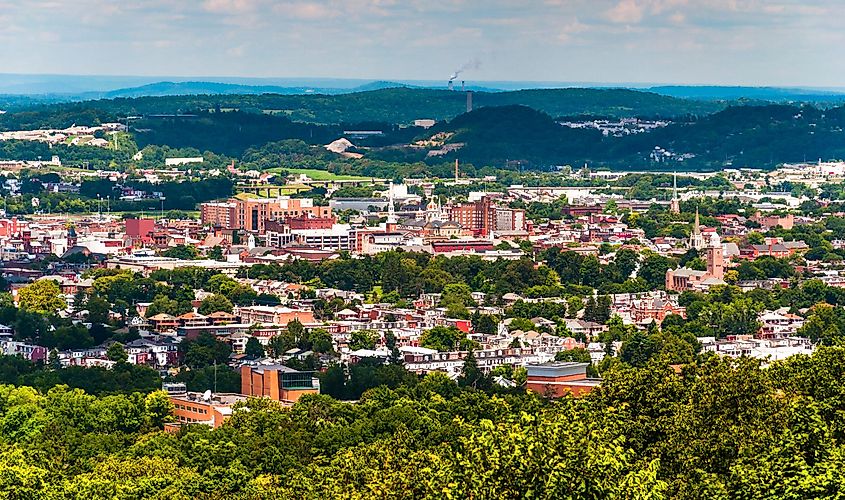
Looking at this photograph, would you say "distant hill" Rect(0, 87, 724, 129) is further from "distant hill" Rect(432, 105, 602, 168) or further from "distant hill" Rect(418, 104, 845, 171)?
"distant hill" Rect(418, 104, 845, 171)

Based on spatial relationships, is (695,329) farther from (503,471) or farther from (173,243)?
(503,471)

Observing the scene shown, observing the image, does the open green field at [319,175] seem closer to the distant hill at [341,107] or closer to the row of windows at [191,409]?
the distant hill at [341,107]

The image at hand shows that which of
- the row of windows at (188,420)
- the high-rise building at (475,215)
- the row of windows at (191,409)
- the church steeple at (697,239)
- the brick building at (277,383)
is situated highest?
the row of windows at (191,409)

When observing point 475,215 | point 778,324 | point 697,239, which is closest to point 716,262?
point 697,239

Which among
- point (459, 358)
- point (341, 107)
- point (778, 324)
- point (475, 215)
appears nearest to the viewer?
point (459, 358)

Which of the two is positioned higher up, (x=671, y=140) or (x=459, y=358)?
(x=459, y=358)

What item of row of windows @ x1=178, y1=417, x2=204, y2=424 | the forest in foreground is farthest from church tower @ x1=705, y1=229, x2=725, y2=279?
row of windows @ x1=178, y1=417, x2=204, y2=424

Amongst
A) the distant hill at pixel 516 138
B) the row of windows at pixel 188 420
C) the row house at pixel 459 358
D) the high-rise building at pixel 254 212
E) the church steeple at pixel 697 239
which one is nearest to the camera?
the row of windows at pixel 188 420

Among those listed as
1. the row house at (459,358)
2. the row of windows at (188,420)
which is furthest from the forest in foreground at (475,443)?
the row house at (459,358)

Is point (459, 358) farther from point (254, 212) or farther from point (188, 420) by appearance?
point (254, 212)

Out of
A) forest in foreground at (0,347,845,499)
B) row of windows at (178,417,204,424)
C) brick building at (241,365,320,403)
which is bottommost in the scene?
brick building at (241,365,320,403)

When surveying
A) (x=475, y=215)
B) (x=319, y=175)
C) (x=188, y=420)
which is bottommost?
(x=319, y=175)

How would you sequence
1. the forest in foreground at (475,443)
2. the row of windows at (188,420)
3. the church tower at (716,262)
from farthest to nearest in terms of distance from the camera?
the church tower at (716,262)
the row of windows at (188,420)
the forest in foreground at (475,443)
